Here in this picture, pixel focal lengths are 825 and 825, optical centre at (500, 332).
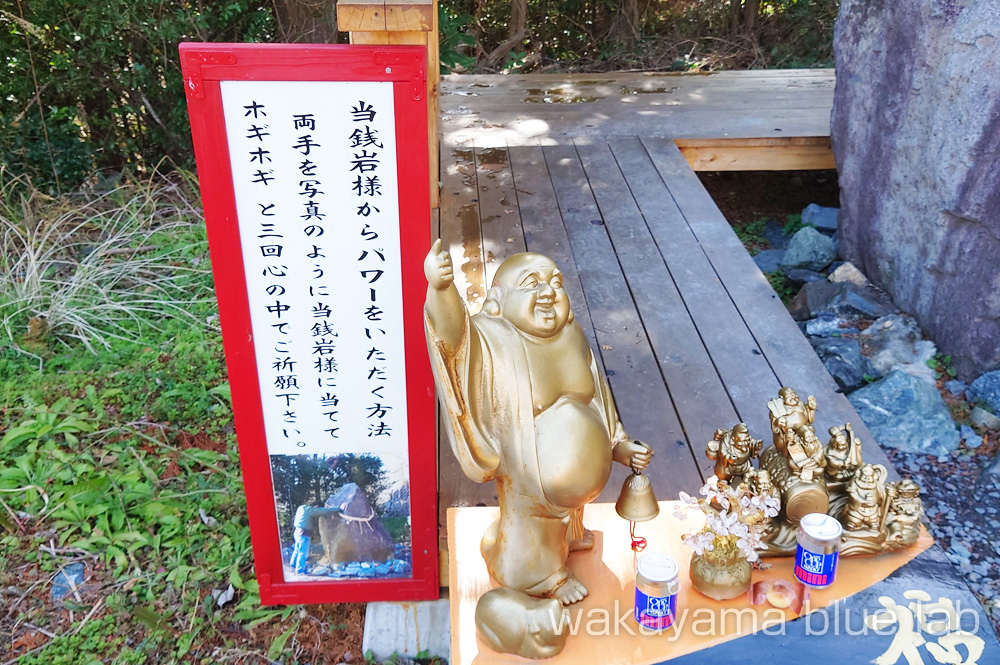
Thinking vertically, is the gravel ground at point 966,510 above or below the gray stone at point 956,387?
below

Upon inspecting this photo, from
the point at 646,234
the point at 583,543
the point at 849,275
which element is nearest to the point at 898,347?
the point at 849,275

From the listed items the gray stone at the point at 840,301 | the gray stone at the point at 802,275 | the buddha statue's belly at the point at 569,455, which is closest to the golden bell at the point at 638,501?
the buddha statue's belly at the point at 569,455

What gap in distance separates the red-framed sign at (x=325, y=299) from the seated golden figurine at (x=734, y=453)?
2.39 feet

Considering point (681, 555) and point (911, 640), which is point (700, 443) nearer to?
point (681, 555)

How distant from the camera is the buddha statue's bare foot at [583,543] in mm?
1985

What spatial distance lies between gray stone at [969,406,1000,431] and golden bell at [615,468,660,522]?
7.90 feet

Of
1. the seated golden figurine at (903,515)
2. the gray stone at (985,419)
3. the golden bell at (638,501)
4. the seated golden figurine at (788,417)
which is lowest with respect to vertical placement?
the gray stone at (985,419)

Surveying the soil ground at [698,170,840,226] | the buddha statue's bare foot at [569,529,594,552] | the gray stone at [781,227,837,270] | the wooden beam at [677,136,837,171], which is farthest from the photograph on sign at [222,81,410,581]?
the soil ground at [698,170,840,226]

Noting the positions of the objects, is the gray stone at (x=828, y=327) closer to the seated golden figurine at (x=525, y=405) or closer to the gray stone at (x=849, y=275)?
the gray stone at (x=849, y=275)

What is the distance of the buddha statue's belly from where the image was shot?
1.67m

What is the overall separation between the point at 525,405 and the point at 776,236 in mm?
4616

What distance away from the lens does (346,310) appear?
202cm

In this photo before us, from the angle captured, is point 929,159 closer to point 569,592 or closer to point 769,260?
point 769,260

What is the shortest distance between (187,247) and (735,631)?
3.71 metres
